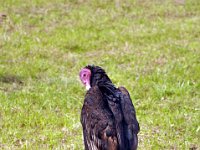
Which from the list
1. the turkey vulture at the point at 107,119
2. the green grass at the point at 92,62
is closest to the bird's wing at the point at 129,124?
the turkey vulture at the point at 107,119

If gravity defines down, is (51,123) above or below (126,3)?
below

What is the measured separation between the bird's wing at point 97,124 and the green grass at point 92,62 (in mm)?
1220

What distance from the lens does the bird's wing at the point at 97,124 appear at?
4.52m

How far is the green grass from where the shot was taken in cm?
643

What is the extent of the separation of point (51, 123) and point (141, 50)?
392 centimetres

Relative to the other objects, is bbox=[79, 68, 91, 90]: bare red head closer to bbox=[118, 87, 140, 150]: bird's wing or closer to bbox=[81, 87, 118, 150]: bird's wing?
bbox=[81, 87, 118, 150]: bird's wing

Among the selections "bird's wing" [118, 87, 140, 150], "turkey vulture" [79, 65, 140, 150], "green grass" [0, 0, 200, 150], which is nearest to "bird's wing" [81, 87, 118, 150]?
"turkey vulture" [79, 65, 140, 150]

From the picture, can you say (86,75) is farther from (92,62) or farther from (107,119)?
(92,62)

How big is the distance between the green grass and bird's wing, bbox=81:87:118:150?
4.00 feet

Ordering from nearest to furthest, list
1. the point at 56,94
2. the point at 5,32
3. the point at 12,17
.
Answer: the point at 56,94
the point at 5,32
the point at 12,17

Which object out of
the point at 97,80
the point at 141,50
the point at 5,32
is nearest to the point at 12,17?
the point at 5,32

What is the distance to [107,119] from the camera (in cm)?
458

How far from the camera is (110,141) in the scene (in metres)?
4.50

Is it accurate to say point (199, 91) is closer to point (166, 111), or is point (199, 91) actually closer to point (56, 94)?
point (166, 111)
